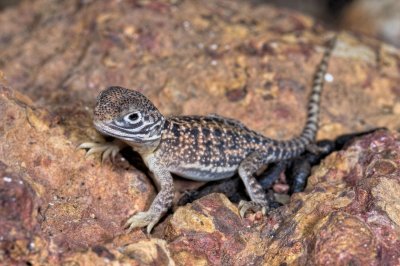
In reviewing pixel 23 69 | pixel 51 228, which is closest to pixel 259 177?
pixel 51 228

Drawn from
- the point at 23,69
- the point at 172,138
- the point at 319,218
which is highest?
the point at 319,218

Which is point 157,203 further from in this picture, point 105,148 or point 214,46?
point 214,46

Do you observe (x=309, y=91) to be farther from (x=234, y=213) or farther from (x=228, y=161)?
(x=234, y=213)

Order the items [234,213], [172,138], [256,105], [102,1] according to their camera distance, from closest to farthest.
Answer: [234,213] < [172,138] < [256,105] < [102,1]

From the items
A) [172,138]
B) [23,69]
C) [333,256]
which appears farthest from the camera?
[23,69]

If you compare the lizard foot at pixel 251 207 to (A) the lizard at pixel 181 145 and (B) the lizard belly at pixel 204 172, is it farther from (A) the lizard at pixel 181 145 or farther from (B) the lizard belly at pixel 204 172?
(B) the lizard belly at pixel 204 172

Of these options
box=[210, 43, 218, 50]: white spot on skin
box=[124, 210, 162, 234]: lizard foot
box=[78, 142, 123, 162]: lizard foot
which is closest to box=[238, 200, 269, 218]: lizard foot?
box=[124, 210, 162, 234]: lizard foot

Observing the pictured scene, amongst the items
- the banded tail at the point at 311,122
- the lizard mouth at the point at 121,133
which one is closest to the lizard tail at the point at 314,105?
the banded tail at the point at 311,122

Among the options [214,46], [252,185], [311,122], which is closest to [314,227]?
[252,185]
